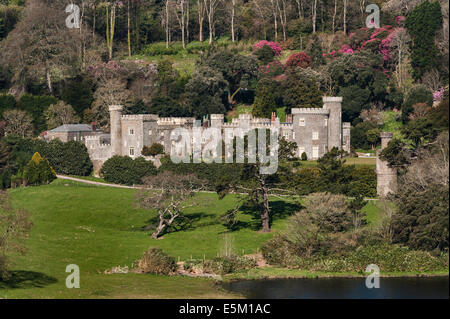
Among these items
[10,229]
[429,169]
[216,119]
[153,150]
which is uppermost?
[216,119]

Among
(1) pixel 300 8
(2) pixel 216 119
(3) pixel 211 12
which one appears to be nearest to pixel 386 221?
(2) pixel 216 119

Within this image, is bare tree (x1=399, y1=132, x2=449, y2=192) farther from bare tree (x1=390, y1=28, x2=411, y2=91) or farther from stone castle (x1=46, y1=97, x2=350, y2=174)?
bare tree (x1=390, y1=28, x2=411, y2=91)

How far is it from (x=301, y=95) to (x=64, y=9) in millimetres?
41275

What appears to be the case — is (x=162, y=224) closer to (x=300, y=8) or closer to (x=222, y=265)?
(x=222, y=265)

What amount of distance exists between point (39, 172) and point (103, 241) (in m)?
23.7

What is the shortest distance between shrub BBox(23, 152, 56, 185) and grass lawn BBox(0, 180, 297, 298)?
143 centimetres

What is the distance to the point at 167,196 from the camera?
71.8 metres

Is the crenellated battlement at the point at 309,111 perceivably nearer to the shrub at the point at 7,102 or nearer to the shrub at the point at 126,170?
the shrub at the point at 126,170

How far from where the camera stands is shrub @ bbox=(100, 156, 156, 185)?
86875 mm

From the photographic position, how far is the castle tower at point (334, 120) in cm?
9050

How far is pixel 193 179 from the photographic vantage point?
7431 centimetres

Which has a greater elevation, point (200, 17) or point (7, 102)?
point (200, 17)

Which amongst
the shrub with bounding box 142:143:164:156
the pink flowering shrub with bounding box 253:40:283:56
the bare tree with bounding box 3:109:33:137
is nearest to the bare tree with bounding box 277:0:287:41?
the pink flowering shrub with bounding box 253:40:283:56

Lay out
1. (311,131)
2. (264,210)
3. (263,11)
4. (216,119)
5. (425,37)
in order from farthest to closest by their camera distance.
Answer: (263,11)
(425,37)
(216,119)
(311,131)
(264,210)
